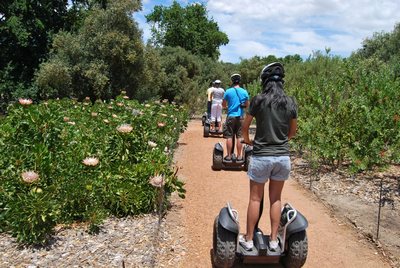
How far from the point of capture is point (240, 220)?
5148 mm

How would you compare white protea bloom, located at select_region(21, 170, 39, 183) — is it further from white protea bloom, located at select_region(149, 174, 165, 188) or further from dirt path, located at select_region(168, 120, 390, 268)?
dirt path, located at select_region(168, 120, 390, 268)

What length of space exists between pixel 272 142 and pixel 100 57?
15.0 meters

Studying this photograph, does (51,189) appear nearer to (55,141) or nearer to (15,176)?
(15,176)

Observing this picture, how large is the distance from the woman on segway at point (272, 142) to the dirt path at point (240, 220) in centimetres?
84

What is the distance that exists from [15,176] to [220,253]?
2.21 metres

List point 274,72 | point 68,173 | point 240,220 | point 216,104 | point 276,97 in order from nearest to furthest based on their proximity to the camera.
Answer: point 276,97
point 274,72
point 68,173
point 240,220
point 216,104

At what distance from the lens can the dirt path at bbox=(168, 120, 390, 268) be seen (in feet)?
13.8

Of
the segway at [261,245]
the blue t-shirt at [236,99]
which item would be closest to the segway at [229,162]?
the blue t-shirt at [236,99]

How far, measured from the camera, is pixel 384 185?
7.02 meters

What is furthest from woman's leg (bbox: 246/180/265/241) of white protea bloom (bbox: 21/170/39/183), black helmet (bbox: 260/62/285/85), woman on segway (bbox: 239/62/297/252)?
white protea bloom (bbox: 21/170/39/183)

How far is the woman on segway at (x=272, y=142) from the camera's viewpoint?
11.3ft

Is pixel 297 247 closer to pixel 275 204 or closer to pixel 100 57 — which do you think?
pixel 275 204

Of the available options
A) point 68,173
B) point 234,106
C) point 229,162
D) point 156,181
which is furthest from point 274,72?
point 229,162

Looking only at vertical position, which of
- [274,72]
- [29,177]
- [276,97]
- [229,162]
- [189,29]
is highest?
[189,29]
